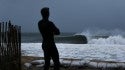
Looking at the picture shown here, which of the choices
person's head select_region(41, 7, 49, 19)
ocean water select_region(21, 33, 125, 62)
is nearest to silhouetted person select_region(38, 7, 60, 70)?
person's head select_region(41, 7, 49, 19)

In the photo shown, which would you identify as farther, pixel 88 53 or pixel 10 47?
pixel 88 53

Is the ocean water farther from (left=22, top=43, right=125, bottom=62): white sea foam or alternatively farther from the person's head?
the person's head

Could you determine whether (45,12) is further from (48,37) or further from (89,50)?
(89,50)

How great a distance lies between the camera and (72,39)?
172 feet

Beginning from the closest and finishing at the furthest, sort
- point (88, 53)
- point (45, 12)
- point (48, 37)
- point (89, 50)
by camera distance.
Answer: point (45, 12) → point (48, 37) → point (88, 53) → point (89, 50)

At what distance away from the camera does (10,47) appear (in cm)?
1003

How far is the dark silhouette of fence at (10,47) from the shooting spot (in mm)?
9609

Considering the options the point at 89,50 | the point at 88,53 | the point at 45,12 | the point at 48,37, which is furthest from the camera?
the point at 89,50

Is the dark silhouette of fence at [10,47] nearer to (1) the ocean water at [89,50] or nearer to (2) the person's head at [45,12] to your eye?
(2) the person's head at [45,12]

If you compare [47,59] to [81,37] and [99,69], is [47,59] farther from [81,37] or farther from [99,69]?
[81,37]

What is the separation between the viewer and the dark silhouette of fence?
31.5 ft

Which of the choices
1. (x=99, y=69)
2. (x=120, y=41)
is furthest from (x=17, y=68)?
(x=120, y=41)

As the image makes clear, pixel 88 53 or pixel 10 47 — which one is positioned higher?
pixel 10 47

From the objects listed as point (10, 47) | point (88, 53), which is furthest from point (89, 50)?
point (10, 47)
